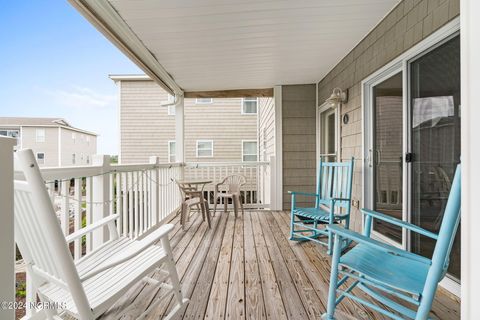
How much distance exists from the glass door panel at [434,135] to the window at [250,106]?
249 inches

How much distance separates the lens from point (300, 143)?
4168mm

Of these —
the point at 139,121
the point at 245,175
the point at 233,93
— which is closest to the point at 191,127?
the point at 139,121

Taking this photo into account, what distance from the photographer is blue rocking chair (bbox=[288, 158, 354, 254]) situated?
2395 millimetres

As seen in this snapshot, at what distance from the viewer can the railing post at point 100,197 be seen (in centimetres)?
181

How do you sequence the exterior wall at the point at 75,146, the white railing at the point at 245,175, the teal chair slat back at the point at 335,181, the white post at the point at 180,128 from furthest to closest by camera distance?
the exterior wall at the point at 75,146, the white post at the point at 180,128, the white railing at the point at 245,175, the teal chair slat back at the point at 335,181

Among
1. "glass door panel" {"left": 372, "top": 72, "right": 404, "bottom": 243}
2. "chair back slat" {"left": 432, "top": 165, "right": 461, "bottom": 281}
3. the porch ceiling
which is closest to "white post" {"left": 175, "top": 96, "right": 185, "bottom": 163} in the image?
the porch ceiling

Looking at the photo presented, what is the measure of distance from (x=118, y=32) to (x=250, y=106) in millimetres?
6061

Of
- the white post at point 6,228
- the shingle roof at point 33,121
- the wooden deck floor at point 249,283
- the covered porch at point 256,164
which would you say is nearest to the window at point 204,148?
the covered porch at point 256,164

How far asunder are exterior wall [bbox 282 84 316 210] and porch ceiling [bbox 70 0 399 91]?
0.68 m

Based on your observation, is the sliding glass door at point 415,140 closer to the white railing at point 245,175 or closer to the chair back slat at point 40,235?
the white railing at point 245,175

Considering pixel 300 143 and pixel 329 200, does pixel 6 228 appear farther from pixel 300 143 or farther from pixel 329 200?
pixel 300 143

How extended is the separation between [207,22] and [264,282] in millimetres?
2569

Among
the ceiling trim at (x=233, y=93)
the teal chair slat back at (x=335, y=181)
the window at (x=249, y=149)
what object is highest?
the ceiling trim at (x=233, y=93)
